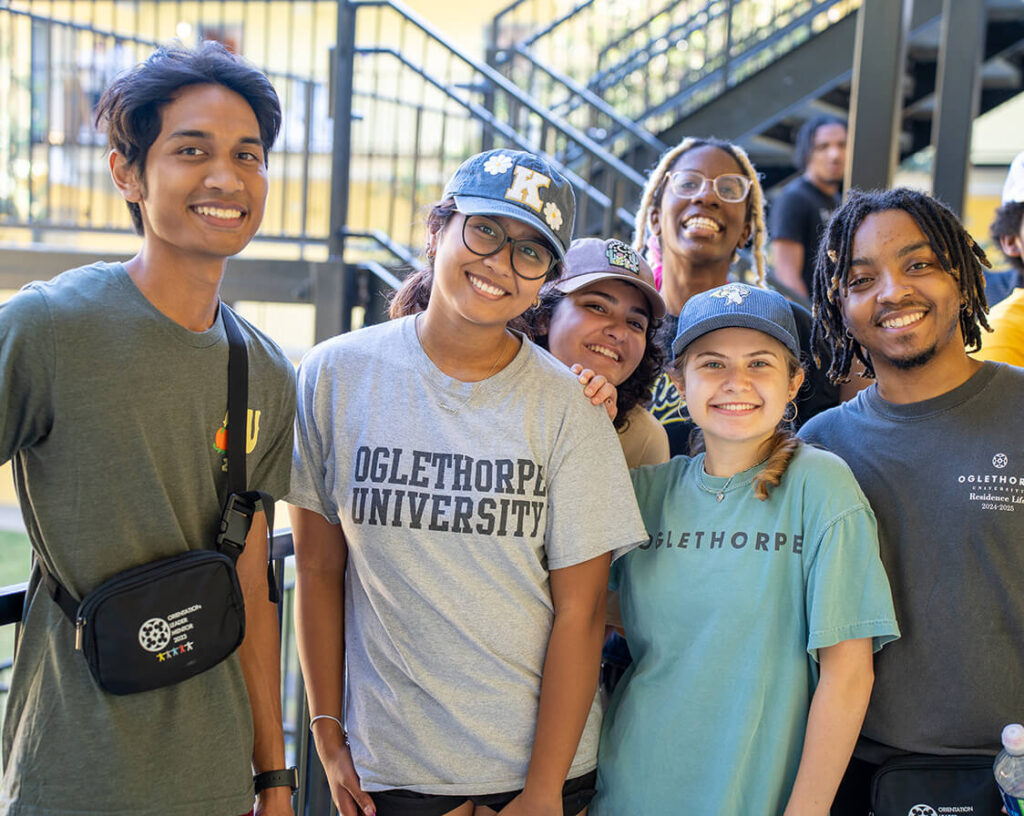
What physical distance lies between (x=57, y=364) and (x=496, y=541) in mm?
881

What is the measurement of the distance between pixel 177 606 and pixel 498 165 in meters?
1.08

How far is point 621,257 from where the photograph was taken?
2.54m

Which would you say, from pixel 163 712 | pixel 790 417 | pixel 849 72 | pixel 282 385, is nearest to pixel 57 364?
pixel 282 385

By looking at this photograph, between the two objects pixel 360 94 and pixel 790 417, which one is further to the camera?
pixel 360 94

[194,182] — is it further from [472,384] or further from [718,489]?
[718,489]

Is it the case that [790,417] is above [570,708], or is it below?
above

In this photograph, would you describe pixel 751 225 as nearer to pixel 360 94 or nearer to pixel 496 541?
pixel 496 541

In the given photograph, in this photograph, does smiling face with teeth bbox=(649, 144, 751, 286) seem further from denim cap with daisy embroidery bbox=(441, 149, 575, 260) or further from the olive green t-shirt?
the olive green t-shirt

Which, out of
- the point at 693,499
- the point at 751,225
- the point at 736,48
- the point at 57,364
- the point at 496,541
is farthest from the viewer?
the point at 736,48

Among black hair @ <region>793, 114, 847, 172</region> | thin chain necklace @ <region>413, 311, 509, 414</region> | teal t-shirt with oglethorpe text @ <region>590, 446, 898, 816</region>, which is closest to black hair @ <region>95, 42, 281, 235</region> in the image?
thin chain necklace @ <region>413, 311, 509, 414</region>

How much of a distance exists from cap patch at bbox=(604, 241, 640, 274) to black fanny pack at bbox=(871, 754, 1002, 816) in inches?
50.4

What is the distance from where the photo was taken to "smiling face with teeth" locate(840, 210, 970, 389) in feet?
7.36

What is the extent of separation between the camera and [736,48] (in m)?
9.19

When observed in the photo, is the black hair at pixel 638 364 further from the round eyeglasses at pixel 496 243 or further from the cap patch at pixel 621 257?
the round eyeglasses at pixel 496 243
